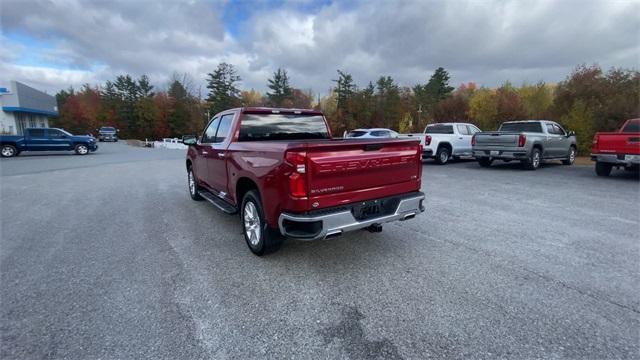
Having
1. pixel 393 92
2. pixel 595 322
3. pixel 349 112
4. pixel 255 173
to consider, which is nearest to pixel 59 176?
pixel 255 173

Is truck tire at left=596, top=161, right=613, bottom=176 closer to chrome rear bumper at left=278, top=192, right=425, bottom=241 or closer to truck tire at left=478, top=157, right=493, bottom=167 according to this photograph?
truck tire at left=478, top=157, right=493, bottom=167

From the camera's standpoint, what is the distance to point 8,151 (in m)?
19.3

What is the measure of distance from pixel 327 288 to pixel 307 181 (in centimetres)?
112

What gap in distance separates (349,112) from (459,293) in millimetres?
50549

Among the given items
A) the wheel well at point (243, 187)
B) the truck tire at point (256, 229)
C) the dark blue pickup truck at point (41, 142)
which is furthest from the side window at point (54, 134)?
the truck tire at point (256, 229)

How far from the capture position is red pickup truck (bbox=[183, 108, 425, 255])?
3258 millimetres

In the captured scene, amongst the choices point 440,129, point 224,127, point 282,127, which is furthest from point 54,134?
point 440,129

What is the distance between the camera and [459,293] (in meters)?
3.11

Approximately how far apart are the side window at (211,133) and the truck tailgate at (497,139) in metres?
10.4

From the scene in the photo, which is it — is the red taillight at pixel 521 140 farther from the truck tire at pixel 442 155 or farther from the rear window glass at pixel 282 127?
the rear window glass at pixel 282 127

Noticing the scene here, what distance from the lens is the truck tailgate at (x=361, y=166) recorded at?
10.8 feet

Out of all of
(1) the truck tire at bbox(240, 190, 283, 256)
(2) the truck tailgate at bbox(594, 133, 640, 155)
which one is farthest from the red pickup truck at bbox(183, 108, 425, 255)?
(2) the truck tailgate at bbox(594, 133, 640, 155)

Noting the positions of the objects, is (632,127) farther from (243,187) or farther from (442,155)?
(243,187)

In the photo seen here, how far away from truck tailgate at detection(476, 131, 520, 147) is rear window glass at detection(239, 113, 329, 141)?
902cm
